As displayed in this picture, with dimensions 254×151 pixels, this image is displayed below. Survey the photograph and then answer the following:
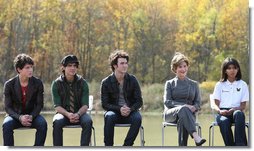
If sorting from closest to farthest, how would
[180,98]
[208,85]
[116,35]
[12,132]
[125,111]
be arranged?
[12,132] < [125,111] < [180,98] < [208,85] < [116,35]

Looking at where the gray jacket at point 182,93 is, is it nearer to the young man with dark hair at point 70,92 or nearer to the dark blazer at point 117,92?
the dark blazer at point 117,92

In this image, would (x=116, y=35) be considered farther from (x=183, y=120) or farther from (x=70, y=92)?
(x=183, y=120)

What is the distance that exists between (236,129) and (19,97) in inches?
69.0

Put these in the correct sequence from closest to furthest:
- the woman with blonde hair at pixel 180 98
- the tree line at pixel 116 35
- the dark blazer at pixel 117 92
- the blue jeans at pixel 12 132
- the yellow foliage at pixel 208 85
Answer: the blue jeans at pixel 12 132 → the woman with blonde hair at pixel 180 98 → the dark blazer at pixel 117 92 → the yellow foliage at pixel 208 85 → the tree line at pixel 116 35

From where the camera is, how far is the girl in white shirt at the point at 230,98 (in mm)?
4031

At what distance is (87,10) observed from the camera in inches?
344

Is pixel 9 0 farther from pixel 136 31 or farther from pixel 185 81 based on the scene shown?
pixel 185 81

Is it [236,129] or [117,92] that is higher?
[117,92]

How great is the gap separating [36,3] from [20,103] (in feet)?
17.1

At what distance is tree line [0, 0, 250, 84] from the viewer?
27.3 feet

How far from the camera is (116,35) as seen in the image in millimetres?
8922

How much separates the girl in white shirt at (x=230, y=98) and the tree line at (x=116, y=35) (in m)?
3.69

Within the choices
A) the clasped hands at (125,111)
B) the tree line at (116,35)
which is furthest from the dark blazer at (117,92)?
the tree line at (116,35)

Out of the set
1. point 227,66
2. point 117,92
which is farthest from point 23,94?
point 227,66
